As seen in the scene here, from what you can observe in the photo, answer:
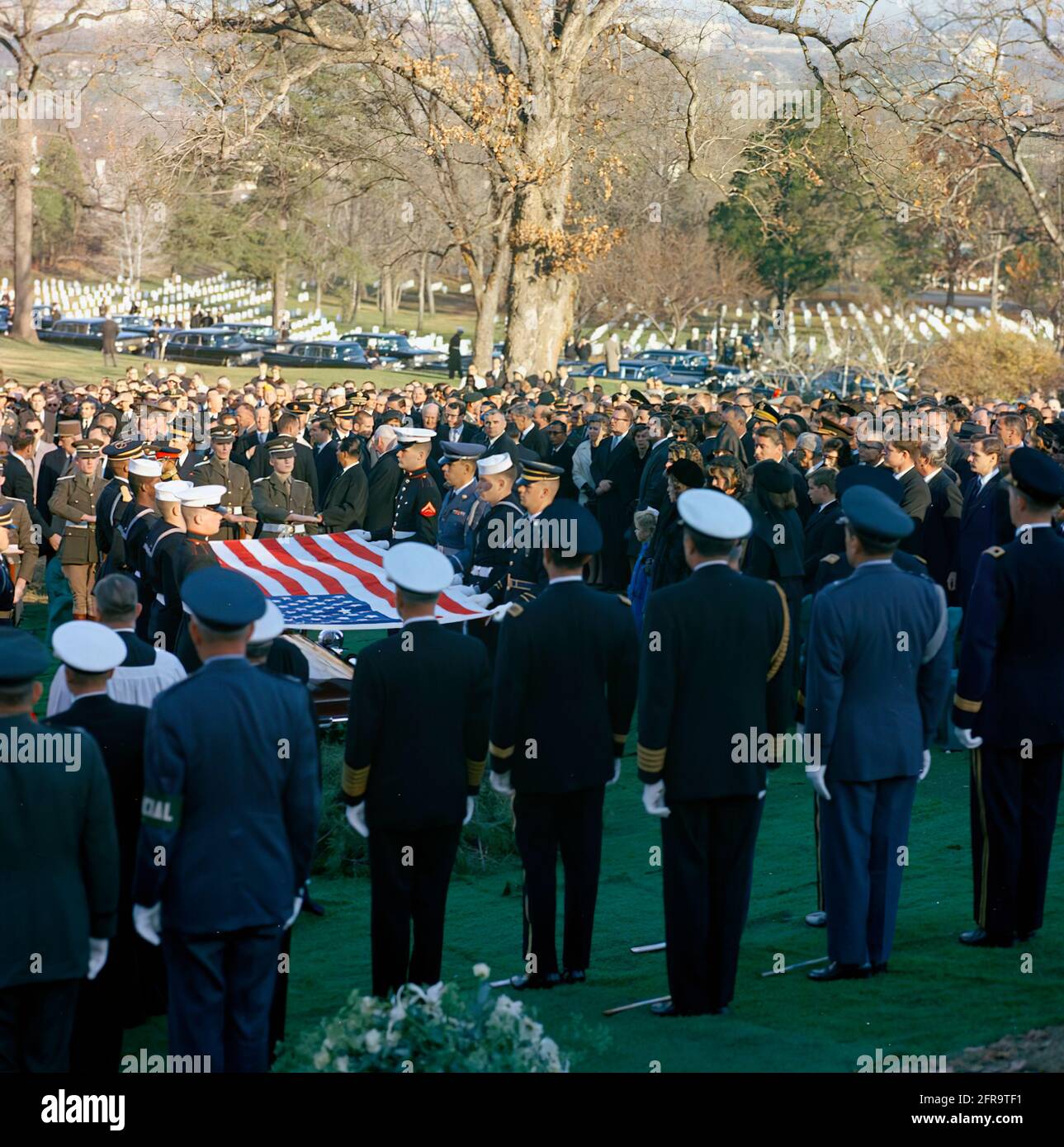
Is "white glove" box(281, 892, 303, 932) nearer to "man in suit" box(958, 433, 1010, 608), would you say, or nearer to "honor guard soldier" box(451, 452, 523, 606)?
"honor guard soldier" box(451, 452, 523, 606)

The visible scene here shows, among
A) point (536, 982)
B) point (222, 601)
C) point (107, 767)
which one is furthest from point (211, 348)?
point (222, 601)

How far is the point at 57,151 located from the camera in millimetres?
72500

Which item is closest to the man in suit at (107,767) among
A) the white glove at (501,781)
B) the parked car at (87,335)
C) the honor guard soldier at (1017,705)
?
the white glove at (501,781)

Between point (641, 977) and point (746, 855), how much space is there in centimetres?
76

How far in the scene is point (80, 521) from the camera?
38.8 feet

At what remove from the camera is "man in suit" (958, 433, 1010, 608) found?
992 centimetres

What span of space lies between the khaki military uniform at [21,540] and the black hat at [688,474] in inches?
206

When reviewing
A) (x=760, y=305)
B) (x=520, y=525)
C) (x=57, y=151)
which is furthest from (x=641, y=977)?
(x=57, y=151)

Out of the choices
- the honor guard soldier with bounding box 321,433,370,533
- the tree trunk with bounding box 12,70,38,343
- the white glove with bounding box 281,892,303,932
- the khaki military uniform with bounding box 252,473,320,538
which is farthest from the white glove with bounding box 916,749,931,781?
the tree trunk with bounding box 12,70,38,343

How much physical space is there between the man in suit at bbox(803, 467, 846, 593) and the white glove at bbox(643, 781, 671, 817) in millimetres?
4134

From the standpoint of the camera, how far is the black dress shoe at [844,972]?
5.57 metres

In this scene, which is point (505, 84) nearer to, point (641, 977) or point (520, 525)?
point (520, 525)

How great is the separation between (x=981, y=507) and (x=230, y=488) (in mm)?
5389

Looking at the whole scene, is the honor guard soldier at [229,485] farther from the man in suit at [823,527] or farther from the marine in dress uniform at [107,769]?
the marine in dress uniform at [107,769]
